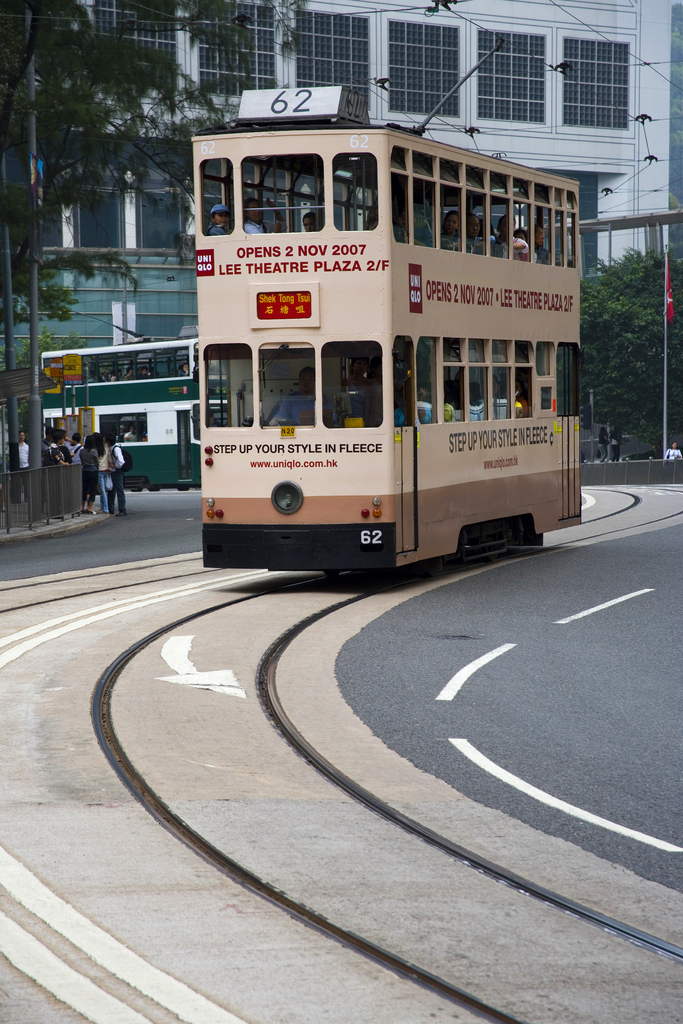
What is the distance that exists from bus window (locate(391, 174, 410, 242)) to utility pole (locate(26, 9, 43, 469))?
1359cm

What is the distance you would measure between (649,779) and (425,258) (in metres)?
8.31

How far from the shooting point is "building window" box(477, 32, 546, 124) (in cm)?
6912

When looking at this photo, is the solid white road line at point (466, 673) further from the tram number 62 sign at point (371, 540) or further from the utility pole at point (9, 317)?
the utility pole at point (9, 317)

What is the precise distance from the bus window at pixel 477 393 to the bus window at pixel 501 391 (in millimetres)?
284

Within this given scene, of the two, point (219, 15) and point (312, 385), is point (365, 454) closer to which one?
point (312, 385)

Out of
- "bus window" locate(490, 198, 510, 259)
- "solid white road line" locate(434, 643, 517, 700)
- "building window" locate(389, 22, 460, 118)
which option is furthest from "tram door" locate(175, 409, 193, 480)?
"building window" locate(389, 22, 460, 118)

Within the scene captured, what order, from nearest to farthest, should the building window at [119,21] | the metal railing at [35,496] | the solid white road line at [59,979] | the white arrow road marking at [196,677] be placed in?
the solid white road line at [59,979], the white arrow road marking at [196,677], the metal railing at [35,496], the building window at [119,21]

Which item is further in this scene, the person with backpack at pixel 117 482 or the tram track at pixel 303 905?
the person with backpack at pixel 117 482

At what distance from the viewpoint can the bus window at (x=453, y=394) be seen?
14.4 m

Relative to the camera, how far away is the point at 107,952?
4355 mm

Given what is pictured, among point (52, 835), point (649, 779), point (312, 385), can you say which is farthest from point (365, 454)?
point (52, 835)

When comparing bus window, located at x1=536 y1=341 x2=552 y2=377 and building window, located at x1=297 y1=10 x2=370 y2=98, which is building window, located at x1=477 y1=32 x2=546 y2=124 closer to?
building window, located at x1=297 y1=10 x2=370 y2=98

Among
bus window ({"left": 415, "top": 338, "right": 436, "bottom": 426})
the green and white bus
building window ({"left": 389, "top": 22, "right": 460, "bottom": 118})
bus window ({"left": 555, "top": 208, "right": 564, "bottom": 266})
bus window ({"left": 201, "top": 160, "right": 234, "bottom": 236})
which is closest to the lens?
bus window ({"left": 201, "top": 160, "right": 234, "bottom": 236})

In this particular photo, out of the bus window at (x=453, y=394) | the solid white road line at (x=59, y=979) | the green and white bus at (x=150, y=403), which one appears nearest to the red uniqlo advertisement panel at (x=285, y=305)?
the bus window at (x=453, y=394)
